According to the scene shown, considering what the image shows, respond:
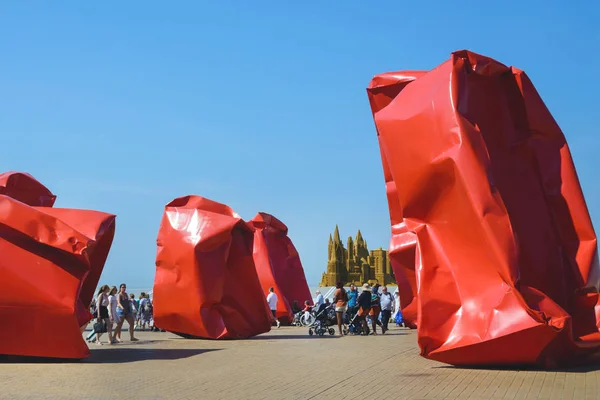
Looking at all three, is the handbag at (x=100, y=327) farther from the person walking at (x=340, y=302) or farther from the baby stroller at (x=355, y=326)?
the baby stroller at (x=355, y=326)

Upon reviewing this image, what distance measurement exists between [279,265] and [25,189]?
16.0 m

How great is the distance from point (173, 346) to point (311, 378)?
8.09 m

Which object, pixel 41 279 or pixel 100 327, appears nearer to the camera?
pixel 41 279

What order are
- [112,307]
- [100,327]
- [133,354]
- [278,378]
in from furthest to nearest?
[112,307] → [100,327] → [133,354] → [278,378]

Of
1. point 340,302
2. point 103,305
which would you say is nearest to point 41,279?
point 103,305

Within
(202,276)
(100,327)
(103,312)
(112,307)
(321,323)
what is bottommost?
(321,323)

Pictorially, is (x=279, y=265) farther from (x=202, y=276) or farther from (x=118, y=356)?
(x=118, y=356)

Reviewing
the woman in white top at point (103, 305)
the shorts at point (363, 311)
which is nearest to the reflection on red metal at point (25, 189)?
the woman in white top at point (103, 305)

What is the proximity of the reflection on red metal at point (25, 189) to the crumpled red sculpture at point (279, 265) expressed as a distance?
13.4 m

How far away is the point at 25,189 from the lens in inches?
749

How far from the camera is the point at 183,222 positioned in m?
21.0

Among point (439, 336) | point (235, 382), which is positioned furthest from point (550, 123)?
point (235, 382)

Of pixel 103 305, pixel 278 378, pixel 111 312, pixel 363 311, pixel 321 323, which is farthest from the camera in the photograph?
pixel 321 323

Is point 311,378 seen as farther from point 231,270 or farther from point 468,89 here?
point 231,270
